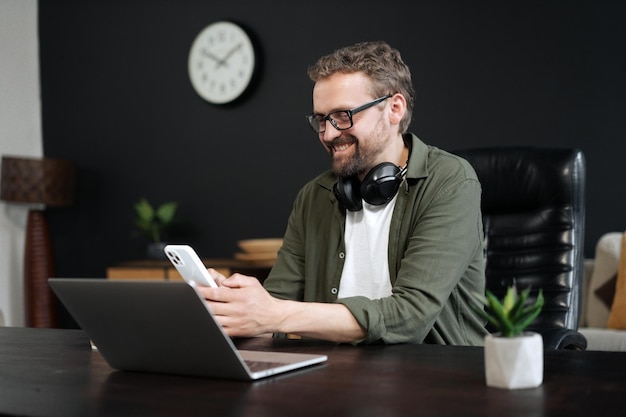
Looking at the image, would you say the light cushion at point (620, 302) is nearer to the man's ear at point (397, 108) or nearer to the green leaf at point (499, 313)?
the man's ear at point (397, 108)

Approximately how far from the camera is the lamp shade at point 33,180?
497cm

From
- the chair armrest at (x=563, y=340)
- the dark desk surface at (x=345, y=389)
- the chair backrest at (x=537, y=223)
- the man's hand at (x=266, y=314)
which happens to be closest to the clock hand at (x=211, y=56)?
the chair backrest at (x=537, y=223)

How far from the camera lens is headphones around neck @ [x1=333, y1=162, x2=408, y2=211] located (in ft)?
6.74

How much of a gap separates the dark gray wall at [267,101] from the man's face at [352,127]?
2.16 metres

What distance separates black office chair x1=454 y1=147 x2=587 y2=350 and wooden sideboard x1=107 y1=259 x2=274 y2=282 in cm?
182

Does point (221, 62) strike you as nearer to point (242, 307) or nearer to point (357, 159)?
point (357, 159)

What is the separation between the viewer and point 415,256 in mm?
1872

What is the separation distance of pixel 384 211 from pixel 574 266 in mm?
692

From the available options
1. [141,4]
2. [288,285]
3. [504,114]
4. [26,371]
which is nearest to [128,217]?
[141,4]

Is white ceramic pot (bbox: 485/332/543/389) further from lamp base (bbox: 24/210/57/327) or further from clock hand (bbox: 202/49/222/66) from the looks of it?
lamp base (bbox: 24/210/57/327)

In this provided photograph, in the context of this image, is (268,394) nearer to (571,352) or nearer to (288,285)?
(571,352)

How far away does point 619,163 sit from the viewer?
3975 millimetres

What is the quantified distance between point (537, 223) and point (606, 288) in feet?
4.67

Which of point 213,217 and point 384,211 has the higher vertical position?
point 384,211
